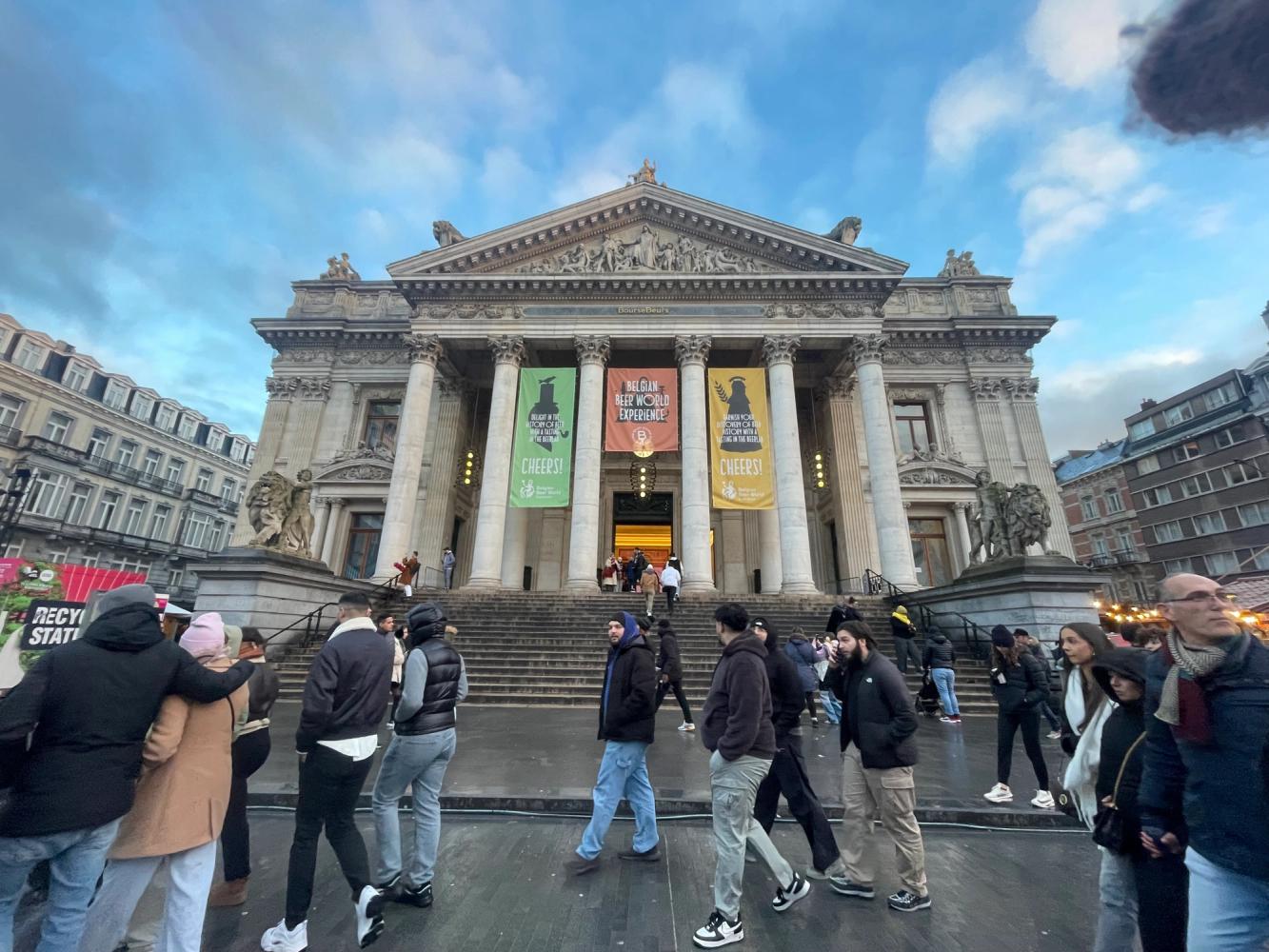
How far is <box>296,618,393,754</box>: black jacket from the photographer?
3039 mm

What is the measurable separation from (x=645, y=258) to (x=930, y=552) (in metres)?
17.0

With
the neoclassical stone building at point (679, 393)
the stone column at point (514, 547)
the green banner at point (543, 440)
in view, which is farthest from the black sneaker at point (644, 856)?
the stone column at point (514, 547)

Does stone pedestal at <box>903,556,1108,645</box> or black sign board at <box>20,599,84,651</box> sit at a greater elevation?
stone pedestal at <box>903,556,1108,645</box>

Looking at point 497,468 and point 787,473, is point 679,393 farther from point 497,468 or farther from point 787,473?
point 497,468

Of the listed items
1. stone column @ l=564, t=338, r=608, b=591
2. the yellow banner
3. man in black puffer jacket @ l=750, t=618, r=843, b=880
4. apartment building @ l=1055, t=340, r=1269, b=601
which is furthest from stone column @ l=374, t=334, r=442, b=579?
apartment building @ l=1055, t=340, r=1269, b=601

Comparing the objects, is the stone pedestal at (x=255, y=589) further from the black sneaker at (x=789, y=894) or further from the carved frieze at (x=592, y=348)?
the black sneaker at (x=789, y=894)

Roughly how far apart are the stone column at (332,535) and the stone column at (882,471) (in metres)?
21.3

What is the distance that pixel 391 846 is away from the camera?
3447 millimetres

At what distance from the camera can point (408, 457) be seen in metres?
19.5

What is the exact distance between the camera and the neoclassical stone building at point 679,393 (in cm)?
1923

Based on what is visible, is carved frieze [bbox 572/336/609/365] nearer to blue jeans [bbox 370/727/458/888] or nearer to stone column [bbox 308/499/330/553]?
stone column [bbox 308/499/330/553]

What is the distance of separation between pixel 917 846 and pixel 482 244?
2262cm

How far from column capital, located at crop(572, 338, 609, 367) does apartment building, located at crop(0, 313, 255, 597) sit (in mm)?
20600

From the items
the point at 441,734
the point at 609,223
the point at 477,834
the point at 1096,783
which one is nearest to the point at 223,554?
the point at 477,834
